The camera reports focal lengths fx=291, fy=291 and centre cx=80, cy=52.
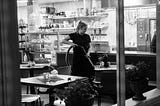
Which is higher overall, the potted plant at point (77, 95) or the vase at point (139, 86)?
the potted plant at point (77, 95)

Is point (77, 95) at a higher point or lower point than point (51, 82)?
higher

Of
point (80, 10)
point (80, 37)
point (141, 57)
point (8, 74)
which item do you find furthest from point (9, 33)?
point (80, 10)

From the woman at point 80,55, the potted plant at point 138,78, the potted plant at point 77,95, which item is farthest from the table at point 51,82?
the potted plant at point 77,95

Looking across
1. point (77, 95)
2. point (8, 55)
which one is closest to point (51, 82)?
point (77, 95)

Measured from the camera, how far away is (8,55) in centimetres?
151

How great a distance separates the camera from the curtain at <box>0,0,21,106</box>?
4.85 ft

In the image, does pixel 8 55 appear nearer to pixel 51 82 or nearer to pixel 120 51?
pixel 120 51

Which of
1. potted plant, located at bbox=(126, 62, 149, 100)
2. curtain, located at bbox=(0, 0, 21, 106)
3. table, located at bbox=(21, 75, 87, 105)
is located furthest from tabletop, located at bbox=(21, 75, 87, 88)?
curtain, located at bbox=(0, 0, 21, 106)

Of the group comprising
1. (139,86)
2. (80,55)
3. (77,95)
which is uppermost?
(80,55)

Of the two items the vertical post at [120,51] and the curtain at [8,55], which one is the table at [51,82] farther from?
the curtain at [8,55]

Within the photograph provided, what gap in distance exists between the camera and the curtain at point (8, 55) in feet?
4.85

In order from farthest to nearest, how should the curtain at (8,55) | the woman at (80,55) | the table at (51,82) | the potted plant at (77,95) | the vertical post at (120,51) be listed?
1. the woman at (80,55)
2. the table at (51,82)
3. the vertical post at (120,51)
4. the potted plant at (77,95)
5. the curtain at (8,55)

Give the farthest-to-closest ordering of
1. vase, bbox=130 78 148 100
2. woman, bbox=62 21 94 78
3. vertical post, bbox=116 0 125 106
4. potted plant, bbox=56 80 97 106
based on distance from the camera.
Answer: woman, bbox=62 21 94 78
vase, bbox=130 78 148 100
vertical post, bbox=116 0 125 106
potted plant, bbox=56 80 97 106

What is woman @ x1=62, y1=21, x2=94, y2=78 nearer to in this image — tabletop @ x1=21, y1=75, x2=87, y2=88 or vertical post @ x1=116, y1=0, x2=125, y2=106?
tabletop @ x1=21, y1=75, x2=87, y2=88
